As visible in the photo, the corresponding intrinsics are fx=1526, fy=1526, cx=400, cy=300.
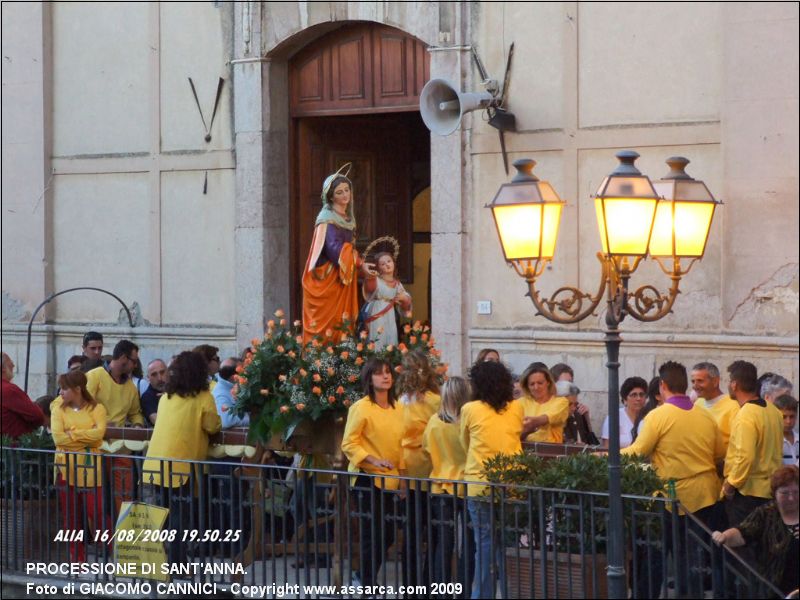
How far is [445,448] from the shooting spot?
966cm

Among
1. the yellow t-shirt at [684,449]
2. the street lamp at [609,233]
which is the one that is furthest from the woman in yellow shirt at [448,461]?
the street lamp at [609,233]

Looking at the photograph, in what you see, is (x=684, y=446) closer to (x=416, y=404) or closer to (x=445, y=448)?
(x=445, y=448)

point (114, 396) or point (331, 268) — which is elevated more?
point (331, 268)

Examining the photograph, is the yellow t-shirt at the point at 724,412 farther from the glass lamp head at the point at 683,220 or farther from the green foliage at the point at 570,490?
the glass lamp head at the point at 683,220

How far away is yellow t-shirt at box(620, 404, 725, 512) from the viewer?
9.55 m

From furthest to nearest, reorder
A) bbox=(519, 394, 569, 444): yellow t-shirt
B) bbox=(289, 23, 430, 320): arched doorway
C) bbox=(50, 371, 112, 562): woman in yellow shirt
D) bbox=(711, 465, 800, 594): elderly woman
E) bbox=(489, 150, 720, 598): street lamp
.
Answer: bbox=(289, 23, 430, 320): arched doorway
bbox=(50, 371, 112, 562): woman in yellow shirt
bbox=(519, 394, 569, 444): yellow t-shirt
bbox=(711, 465, 800, 594): elderly woman
bbox=(489, 150, 720, 598): street lamp

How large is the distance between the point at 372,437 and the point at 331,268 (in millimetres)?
2256

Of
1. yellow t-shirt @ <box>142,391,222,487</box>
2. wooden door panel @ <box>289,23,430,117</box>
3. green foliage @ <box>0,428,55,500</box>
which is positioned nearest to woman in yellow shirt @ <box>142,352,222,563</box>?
yellow t-shirt @ <box>142,391,222,487</box>

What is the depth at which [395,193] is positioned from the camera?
57.4ft

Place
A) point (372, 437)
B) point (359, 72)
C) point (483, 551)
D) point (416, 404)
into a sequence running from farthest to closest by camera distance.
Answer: point (359, 72), point (416, 404), point (372, 437), point (483, 551)

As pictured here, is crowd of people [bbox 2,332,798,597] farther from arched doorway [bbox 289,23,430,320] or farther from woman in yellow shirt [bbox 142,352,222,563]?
arched doorway [bbox 289,23,430,320]

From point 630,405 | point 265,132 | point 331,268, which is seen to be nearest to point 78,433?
point 331,268

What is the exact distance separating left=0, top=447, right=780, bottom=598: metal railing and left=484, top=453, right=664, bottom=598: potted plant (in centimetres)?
1

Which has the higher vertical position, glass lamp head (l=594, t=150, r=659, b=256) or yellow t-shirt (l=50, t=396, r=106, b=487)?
glass lamp head (l=594, t=150, r=659, b=256)
